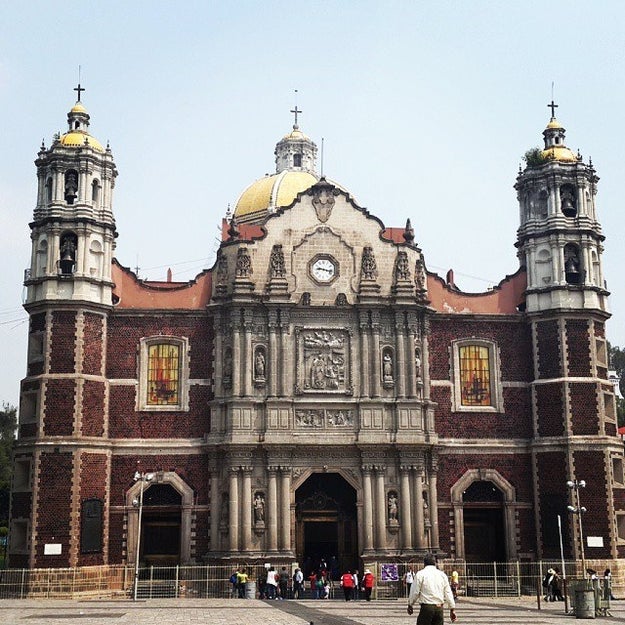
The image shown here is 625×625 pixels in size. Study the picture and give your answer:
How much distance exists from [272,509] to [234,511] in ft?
5.17

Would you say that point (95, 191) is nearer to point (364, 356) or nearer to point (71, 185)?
point (71, 185)

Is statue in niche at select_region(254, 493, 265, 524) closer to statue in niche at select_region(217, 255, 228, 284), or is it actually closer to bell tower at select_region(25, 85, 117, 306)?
statue in niche at select_region(217, 255, 228, 284)

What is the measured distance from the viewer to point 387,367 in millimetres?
42938

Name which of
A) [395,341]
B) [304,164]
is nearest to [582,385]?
[395,341]

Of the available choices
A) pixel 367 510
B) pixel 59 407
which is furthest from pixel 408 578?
pixel 59 407

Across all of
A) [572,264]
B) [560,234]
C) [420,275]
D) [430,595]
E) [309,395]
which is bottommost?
[430,595]

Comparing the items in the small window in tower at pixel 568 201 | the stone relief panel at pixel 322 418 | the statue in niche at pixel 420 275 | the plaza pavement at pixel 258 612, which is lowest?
the plaza pavement at pixel 258 612

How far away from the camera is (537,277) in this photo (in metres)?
45.0

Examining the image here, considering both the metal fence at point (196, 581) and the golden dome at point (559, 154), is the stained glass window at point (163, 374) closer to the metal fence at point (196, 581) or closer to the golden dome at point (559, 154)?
the metal fence at point (196, 581)

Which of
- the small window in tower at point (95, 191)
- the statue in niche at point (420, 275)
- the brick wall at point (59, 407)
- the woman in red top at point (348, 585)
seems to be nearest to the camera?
the woman in red top at point (348, 585)

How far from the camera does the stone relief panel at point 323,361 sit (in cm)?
4272

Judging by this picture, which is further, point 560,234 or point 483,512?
point 560,234

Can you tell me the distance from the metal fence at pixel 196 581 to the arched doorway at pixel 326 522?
1.11 metres

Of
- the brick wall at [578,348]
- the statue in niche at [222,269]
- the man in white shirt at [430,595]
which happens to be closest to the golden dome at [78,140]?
the statue in niche at [222,269]
